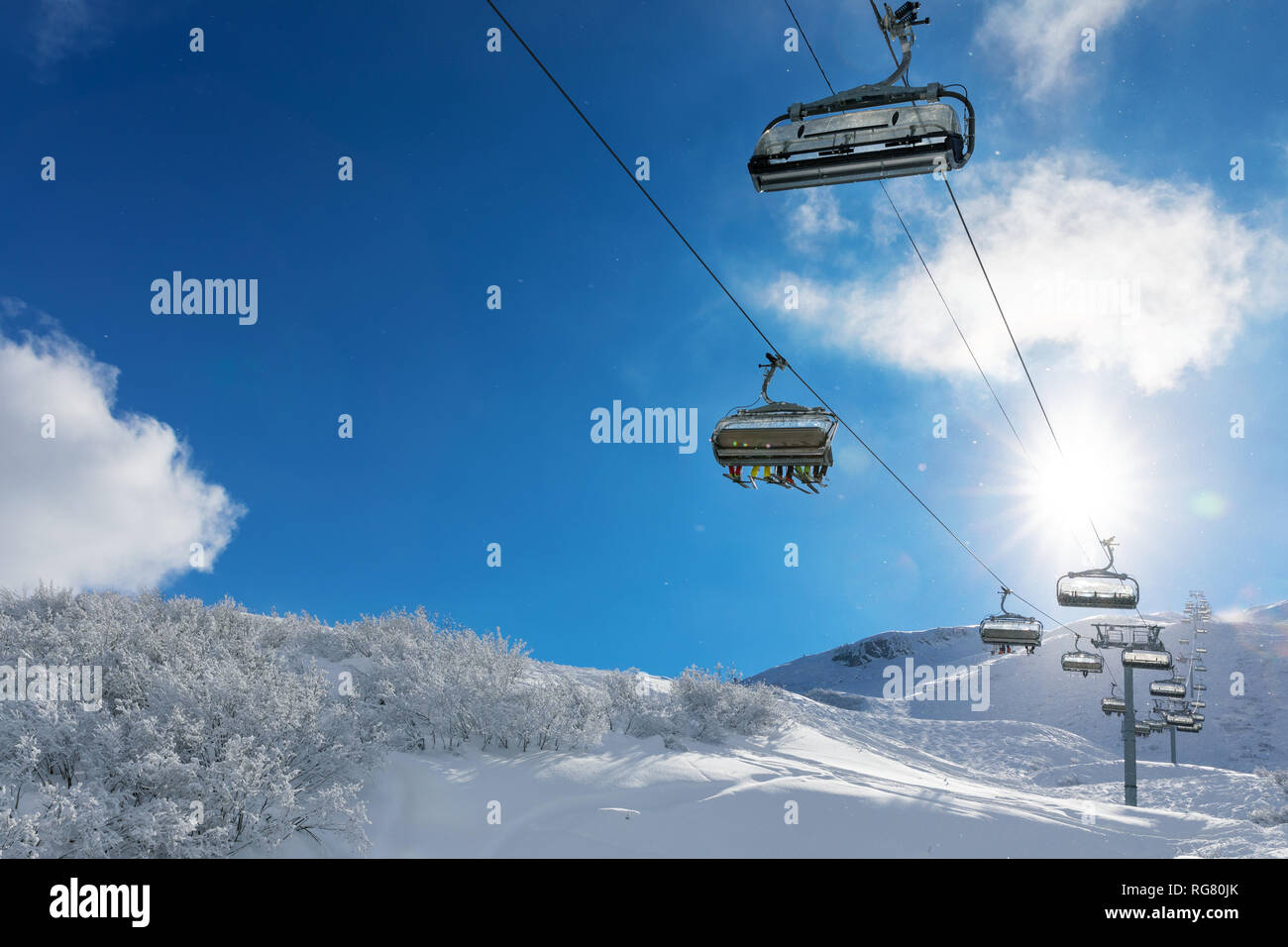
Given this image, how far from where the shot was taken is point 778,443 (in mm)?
8211

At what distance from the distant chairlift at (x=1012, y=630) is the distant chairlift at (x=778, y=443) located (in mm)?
11880

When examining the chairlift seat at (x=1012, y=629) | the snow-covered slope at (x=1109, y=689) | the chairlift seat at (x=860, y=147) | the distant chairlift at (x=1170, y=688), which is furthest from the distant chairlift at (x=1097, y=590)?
the snow-covered slope at (x=1109, y=689)

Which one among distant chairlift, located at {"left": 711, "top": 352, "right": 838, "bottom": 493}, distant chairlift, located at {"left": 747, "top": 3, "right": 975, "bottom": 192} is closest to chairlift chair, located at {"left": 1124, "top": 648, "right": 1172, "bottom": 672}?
distant chairlift, located at {"left": 711, "top": 352, "right": 838, "bottom": 493}

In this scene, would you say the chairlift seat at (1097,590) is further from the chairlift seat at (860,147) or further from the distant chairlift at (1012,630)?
the chairlift seat at (860,147)

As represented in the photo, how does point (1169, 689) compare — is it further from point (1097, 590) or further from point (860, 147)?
point (860, 147)

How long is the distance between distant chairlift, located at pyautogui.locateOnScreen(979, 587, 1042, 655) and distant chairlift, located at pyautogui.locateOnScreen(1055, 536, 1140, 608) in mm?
2536

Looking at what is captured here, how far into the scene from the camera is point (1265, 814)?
18734 mm

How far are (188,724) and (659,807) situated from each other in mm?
6756

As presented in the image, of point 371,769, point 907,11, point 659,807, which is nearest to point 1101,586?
point 659,807

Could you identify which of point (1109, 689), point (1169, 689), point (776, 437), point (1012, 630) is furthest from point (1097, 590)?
point (1109, 689)

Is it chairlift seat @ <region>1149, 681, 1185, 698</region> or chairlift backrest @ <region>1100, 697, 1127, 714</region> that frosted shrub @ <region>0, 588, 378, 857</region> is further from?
chairlift backrest @ <region>1100, 697, 1127, 714</region>
